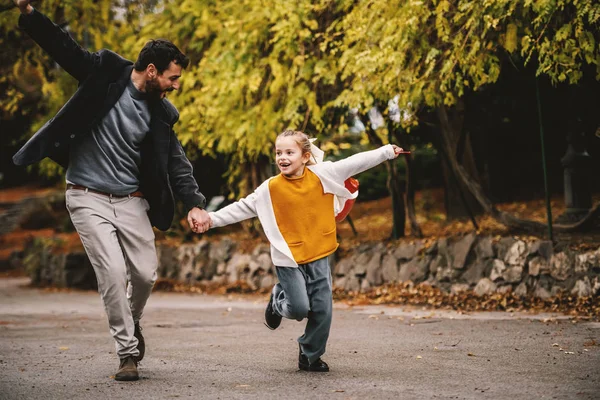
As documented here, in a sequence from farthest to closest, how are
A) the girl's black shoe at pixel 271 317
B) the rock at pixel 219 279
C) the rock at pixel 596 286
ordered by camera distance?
the rock at pixel 219 279 → the rock at pixel 596 286 → the girl's black shoe at pixel 271 317

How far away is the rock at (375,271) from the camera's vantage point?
11477 mm

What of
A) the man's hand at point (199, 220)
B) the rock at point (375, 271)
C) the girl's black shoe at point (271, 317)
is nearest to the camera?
the man's hand at point (199, 220)

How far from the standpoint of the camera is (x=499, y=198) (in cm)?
1538

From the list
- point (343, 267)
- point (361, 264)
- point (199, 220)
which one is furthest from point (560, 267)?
point (199, 220)

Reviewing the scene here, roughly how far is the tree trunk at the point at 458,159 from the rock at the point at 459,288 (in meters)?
0.96

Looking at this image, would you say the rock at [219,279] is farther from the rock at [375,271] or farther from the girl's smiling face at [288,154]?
the girl's smiling face at [288,154]

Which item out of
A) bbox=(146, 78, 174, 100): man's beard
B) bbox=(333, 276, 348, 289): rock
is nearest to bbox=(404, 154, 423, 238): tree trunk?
bbox=(333, 276, 348, 289): rock

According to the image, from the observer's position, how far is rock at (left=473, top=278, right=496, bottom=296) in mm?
9875

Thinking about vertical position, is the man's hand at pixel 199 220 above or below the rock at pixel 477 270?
above

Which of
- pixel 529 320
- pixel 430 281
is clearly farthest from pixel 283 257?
pixel 430 281

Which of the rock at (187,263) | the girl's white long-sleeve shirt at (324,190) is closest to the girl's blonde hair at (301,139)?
the girl's white long-sleeve shirt at (324,190)

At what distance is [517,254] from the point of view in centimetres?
964

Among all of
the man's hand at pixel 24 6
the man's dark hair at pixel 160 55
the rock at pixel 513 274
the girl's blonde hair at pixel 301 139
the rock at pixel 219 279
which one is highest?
the man's hand at pixel 24 6

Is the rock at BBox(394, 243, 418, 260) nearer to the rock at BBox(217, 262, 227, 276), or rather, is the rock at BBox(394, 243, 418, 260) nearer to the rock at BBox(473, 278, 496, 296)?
the rock at BBox(473, 278, 496, 296)
